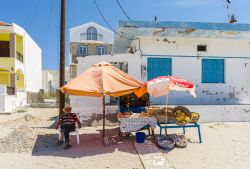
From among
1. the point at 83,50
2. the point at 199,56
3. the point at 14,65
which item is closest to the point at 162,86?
the point at 199,56

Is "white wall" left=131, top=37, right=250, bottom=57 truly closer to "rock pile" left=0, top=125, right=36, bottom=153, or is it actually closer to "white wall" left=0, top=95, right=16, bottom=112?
"rock pile" left=0, top=125, right=36, bottom=153

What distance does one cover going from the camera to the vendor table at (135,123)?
991 cm

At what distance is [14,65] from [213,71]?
58.5 feet

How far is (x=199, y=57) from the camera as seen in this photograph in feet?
54.0

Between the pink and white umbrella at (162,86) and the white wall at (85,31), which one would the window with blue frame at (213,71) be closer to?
the pink and white umbrella at (162,86)

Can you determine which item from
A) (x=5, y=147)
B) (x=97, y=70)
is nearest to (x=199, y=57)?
(x=97, y=70)

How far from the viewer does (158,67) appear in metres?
16.1

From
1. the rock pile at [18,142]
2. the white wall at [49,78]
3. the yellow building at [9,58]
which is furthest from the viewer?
the white wall at [49,78]

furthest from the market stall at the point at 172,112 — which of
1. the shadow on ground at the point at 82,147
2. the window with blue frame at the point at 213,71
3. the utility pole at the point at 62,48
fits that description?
the window with blue frame at the point at 213,71

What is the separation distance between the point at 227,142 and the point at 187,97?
589 centimetres

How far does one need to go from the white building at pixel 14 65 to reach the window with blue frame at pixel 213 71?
1446cm

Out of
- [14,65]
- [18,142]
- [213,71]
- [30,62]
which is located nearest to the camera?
[18,142]

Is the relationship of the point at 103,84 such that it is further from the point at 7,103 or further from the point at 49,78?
the point at 49,78

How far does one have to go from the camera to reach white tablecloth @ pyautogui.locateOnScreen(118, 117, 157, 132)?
9.91 metres
